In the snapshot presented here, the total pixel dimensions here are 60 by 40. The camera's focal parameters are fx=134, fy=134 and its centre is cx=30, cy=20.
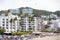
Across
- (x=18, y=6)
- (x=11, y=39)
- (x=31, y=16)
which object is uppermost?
(x=18, y=6)

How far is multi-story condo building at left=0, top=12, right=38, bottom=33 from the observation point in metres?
1.74

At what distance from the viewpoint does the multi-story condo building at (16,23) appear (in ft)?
5.72

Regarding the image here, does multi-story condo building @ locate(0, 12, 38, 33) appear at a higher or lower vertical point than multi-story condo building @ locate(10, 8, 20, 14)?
lower

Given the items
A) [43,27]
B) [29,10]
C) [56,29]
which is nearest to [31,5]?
[29,10]

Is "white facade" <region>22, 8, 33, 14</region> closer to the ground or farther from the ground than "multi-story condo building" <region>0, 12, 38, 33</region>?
farther from the ground

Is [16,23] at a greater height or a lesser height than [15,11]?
lesser

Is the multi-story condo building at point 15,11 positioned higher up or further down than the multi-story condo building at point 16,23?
higher up

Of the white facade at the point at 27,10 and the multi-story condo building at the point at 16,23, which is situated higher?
the white facade at the point at 27,10

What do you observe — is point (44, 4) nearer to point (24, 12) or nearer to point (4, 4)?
point (24, 12)

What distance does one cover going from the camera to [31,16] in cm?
177

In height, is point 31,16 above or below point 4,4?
below

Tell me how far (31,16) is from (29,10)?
0.08 m

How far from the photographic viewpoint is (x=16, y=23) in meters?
1.76

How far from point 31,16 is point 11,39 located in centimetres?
40
